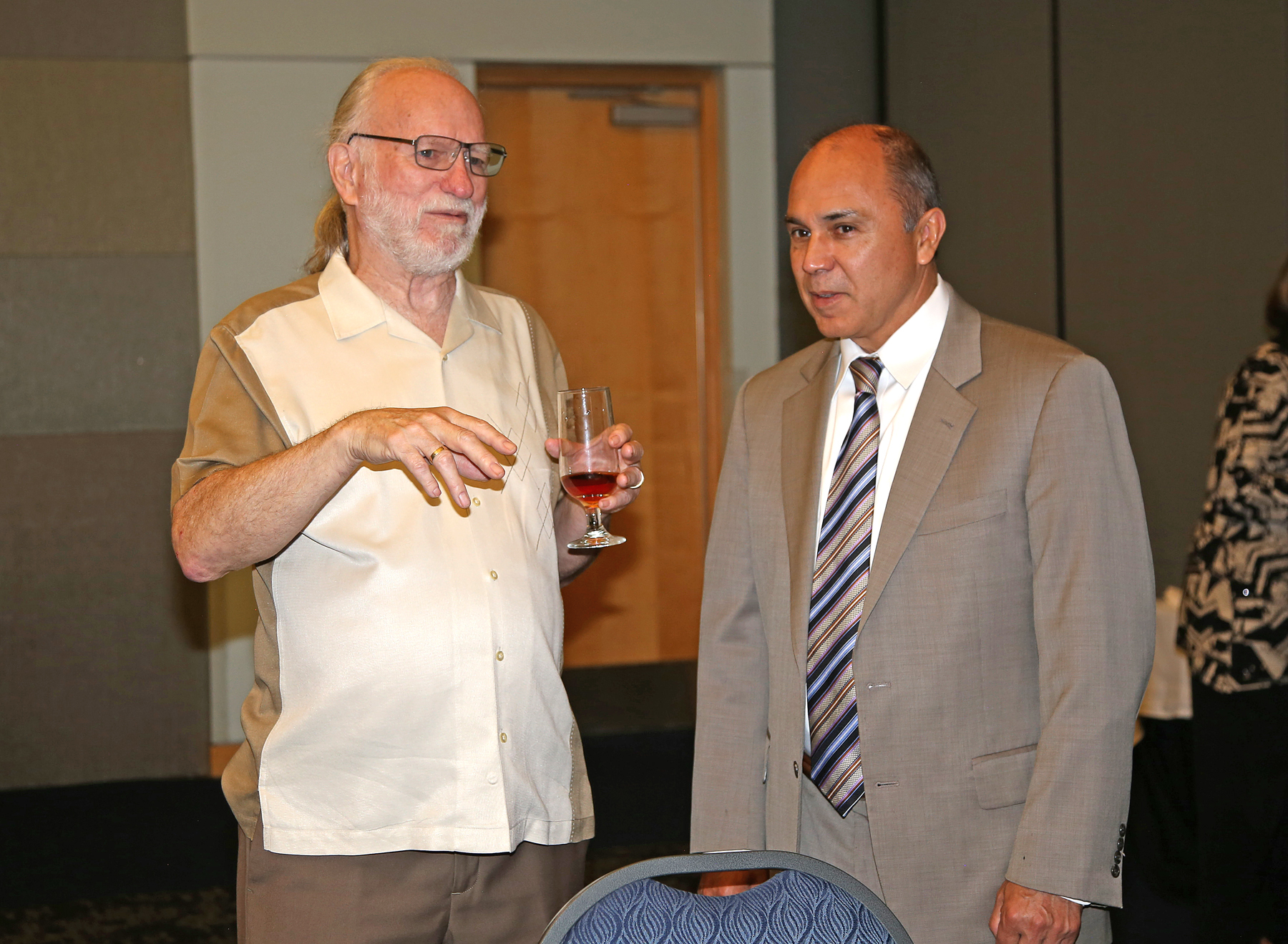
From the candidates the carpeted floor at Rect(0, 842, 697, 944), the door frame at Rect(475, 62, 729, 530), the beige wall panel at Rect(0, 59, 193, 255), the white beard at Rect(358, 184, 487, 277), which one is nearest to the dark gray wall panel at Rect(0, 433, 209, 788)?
the beige wall panel at Rect(0, 59, 193, 255)

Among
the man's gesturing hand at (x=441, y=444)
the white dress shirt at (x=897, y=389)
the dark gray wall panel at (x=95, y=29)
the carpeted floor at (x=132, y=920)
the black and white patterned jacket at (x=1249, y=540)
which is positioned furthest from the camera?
the dark gray wall panel at (x=95, y=29)

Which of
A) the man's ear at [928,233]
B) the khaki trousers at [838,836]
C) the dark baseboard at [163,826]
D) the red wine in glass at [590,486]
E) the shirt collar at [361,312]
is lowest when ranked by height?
the dark baseboard at [163,826]

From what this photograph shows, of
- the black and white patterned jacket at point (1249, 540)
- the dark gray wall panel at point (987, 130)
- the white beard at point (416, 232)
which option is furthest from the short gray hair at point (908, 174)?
the dark gray wall panel at point (987, 130)

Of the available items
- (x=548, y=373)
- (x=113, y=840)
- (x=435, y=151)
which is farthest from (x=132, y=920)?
(x=435, y=151)

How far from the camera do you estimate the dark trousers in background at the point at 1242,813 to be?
2.69 metres

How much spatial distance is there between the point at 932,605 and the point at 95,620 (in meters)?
4.29

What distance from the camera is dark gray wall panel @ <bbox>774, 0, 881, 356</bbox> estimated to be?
5309 mm

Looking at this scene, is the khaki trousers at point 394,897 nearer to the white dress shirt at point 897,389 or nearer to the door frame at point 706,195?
the white dress shirt at point 897,389

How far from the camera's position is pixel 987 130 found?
4.68 meters

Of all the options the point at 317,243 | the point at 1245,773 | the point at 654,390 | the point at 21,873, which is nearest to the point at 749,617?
the point at 317,243

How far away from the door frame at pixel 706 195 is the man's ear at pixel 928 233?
351 centimetres

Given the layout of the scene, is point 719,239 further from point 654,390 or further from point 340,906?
point 340,906

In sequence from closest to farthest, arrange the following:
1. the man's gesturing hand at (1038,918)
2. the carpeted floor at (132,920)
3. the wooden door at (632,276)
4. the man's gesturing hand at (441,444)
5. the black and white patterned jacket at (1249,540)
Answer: the man's gesturing hand at (441,444) → the man's gesturing hand at (1038,918) → the black and white patterned jacket at (1249,540) → the carpeted floor at (132,920) → the wooden door at (632,276)

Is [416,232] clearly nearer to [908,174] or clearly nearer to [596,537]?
[596,537]
